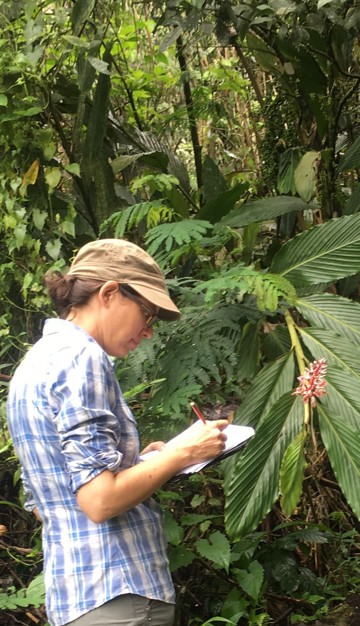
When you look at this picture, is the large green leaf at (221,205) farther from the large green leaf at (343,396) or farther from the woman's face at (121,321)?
the woman's face at (121,321)

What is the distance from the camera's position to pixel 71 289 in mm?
1554

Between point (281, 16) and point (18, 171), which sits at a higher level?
point (281, 16)

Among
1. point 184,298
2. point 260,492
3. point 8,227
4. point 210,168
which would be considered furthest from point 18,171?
point 260,492

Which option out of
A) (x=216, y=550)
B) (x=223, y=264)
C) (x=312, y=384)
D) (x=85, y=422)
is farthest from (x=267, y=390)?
(x=85, y=422)

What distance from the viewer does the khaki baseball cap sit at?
1520 mm

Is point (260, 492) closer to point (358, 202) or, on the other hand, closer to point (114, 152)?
point (358, 202)

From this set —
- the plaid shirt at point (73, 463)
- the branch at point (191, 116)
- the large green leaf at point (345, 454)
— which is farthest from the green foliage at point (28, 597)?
the branch at point (191, 116)

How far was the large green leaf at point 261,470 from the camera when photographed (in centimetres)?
194

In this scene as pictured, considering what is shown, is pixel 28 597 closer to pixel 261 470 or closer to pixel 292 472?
pixel 261 470

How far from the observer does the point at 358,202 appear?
9.41 ft

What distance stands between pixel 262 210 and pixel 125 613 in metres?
1.71

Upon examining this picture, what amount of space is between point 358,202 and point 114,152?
114cm

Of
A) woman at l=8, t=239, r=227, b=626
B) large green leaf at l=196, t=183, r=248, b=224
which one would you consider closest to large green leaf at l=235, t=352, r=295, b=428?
woman at l=8, t=239, r=227, b=626

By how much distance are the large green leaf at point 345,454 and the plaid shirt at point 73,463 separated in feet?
1.84
